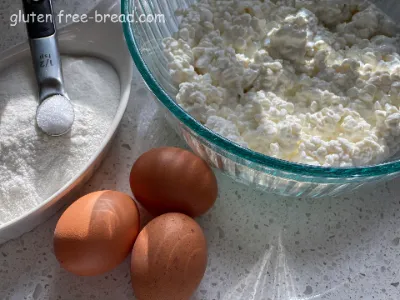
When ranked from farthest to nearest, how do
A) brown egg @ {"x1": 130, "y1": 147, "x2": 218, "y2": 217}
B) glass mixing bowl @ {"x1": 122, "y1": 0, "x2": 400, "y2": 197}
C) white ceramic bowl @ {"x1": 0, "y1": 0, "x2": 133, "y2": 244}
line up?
white ceramic bowl @ {"x1": 0, "y1": 0, "x2": 133, "y2": 244}
brown egg @ {"x1": 130, "y1": 147, "x2": 218, "y2": 217}
glass mixing bowl @ {"x1": 122, "y1": 0, "x2": 400, "y2": 197}

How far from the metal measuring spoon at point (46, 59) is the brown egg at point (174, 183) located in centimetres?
20

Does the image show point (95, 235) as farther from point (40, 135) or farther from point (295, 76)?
point (295, 76)

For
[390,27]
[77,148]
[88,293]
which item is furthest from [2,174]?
[390,27]

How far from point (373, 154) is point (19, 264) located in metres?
0.63

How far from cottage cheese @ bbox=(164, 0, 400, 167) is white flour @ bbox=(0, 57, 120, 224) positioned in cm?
18

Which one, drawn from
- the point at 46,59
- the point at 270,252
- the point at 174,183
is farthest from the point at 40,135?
the point at 270,252

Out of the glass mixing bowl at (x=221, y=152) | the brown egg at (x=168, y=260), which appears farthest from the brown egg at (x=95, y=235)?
the glass mixing bowl at (x=221, y=152)

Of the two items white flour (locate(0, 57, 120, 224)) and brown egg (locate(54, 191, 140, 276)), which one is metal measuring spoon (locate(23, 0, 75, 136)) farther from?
brown egg (locate(54, 191, 140, 276))

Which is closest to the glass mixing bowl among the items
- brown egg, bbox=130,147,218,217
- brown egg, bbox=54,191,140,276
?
brown egg, bbox=130,147,218,217

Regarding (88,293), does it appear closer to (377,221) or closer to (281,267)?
(281,267)

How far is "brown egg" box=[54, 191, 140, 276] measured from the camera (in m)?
0.74

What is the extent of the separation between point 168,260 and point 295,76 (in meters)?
0.42

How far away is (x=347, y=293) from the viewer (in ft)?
2.68

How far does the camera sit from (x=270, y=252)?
33.4 inches
